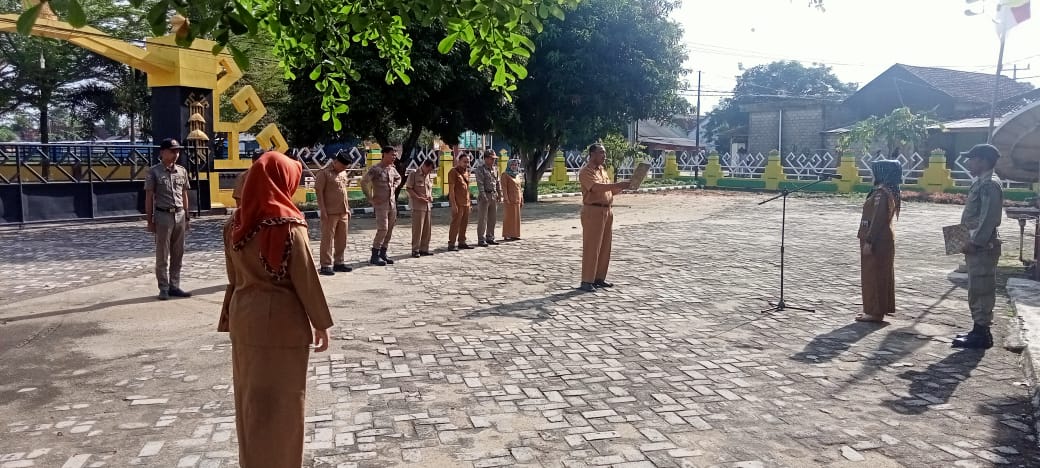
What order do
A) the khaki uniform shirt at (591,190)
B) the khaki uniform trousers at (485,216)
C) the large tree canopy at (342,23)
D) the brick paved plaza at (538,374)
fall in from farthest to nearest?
1. the khaki uniform trousers at (485,216)
2. the khaki uniform shirt at (591,190)
3. the brick paved plaza at (538,374)
4. the large tree canopy at (342,23)

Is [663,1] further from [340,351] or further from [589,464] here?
[589,464]

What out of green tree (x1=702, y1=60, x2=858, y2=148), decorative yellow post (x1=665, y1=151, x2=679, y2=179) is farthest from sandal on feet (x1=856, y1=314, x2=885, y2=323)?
green tree (x1=702, y1=60, x2=858, y2=148)

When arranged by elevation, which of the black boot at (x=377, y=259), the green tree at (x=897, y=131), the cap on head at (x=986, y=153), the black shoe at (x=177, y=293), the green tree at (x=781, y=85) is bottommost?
the black shoe at (x=177, y=293)

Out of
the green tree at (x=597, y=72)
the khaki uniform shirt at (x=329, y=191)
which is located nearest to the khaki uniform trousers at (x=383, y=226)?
the khaki uniform shirt at (x=329, y=191)

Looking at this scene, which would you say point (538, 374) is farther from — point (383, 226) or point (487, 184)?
point (487, 184)

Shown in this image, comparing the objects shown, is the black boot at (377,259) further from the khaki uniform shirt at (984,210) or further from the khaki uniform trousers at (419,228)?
the khaki uniform shirt at (984,210)

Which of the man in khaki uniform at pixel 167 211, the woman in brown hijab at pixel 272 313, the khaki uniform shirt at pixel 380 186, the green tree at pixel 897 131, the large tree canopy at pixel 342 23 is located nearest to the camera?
the large tree canopy at pixel 342 23

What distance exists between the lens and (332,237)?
996cm

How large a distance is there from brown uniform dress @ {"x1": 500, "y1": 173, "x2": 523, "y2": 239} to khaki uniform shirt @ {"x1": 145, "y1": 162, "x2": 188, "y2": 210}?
6773mm

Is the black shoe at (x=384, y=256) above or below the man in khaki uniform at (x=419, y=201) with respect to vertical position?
below

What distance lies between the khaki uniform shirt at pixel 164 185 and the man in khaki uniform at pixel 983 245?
760 centimetres

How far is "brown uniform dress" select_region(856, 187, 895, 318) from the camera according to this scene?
6836 millimetres

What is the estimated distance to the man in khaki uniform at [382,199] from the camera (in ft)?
35.3

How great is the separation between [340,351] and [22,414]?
2.15 meters
